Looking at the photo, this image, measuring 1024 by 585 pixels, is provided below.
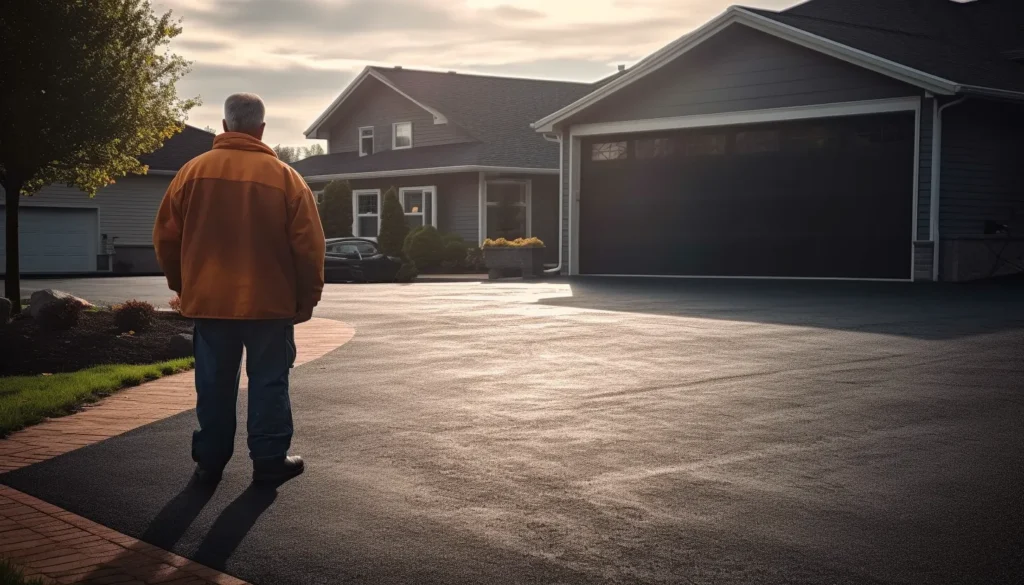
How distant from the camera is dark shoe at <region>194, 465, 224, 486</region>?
19.9 feet

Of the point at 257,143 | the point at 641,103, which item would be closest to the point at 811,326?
the point at 257,143

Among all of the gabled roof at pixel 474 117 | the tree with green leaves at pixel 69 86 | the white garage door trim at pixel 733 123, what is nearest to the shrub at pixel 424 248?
the gabled roof at pixel 474 117

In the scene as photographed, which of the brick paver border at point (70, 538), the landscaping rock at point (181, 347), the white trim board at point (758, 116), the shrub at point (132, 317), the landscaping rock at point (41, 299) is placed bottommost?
the brick paver border at point (70, 538)

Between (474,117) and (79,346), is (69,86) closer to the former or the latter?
(79,346)

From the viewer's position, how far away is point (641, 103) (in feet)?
86.7

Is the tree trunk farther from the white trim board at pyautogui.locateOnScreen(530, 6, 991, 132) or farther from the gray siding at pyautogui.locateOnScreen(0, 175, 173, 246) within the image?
the gray siding at pyautogui.locateOnScreen(0, 175, 173, 246)

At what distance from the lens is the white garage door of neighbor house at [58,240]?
38.6m

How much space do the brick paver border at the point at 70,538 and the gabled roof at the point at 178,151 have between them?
34.1 metres

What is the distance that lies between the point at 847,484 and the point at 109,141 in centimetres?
1237

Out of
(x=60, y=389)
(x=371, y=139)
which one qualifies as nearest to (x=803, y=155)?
(x=60, y=389)

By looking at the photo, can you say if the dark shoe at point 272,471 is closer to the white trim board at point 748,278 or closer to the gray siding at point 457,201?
the white trim board at point 748,278

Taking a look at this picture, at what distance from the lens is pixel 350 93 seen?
1693 inches

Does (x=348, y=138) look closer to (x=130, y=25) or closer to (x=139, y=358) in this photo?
(x=130, y=25)

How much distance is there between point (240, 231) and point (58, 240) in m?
36.4
